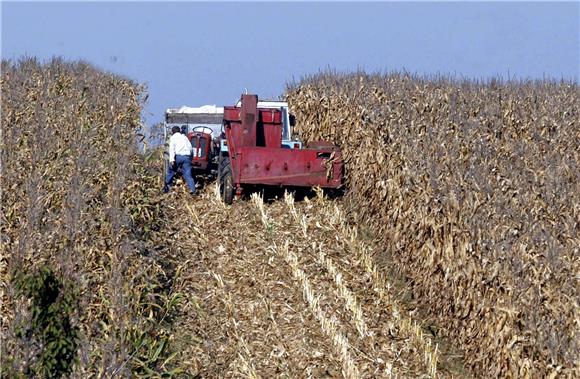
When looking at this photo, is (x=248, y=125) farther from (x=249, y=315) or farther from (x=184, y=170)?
(x=249, y=315)

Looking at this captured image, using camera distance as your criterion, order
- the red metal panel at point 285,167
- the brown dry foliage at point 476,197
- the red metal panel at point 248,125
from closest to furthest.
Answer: the brown dry foliage at point 476,197 < the red metal panel at point 285,167 < the red metal panel at point 248,125

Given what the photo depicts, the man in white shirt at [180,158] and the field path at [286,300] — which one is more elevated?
the man in white shirt at [180,158]

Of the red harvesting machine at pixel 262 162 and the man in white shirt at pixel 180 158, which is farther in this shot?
the man in white shirt at pixel 180 158

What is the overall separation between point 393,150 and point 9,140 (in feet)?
16.1

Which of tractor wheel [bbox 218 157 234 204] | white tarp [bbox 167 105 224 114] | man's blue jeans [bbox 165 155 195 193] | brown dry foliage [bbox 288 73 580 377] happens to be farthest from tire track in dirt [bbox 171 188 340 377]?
white tarp [bbox 167 105 224 114]

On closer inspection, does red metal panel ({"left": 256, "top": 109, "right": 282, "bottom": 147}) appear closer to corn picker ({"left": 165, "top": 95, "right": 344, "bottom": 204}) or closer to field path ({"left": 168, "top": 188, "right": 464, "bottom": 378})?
corn picker ({"left": 165, "top": 95, "right": 344, "bottom": 204})

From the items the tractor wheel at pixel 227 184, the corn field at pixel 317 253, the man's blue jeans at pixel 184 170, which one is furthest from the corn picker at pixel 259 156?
the man's blue jeans at pixel 184 170

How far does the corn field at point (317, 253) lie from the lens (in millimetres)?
8750

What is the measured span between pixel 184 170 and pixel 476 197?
6.35 metres

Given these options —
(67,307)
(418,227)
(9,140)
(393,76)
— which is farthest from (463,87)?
(67,307)

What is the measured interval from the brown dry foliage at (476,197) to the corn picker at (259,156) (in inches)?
18.7

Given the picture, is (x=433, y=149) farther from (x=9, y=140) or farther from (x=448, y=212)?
(x=9, y=140)

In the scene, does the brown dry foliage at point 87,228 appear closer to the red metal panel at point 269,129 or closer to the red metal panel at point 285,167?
the red metal panel at point 285,167

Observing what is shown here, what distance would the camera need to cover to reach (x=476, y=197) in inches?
448
